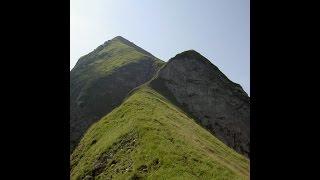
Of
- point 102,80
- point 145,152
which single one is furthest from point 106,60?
point 145,152

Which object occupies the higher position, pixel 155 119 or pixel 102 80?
pixel 102 80

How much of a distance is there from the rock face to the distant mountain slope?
19403 mm

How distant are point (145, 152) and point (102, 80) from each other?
8437cm

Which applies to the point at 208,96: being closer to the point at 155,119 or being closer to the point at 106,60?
the point at 155,119

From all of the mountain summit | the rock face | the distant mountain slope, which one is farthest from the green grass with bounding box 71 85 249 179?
the distant mountain slope

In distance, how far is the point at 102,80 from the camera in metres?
125

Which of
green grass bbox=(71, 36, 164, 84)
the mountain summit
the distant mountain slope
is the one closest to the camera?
the mountain summit

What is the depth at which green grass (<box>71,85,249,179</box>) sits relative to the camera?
38.8m

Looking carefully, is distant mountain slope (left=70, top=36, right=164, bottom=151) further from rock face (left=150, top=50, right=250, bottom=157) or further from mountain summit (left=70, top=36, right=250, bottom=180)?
rock face (left=150, top=50, right=250, bottom=157)

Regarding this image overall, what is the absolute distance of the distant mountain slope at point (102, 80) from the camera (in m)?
105

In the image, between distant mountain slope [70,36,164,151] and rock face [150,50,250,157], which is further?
distant mountain slope [70,36,164,151]
